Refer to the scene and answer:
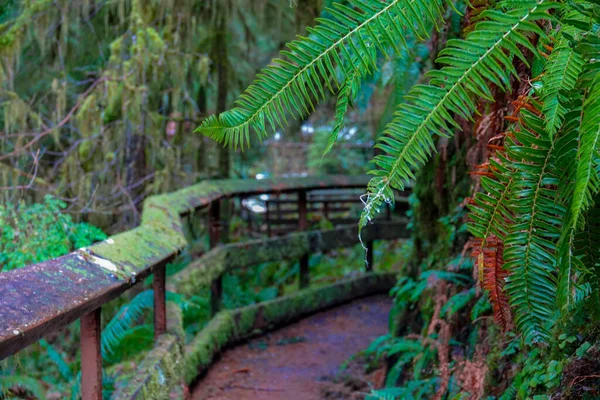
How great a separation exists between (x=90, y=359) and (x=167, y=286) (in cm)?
216

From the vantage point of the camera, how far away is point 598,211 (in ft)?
4.86

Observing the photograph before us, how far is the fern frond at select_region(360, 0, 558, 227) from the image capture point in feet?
4.16

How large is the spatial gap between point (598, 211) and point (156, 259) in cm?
198

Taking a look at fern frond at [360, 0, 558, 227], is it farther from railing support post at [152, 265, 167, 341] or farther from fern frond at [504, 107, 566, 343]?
railing support post at [152, 265, 167, 341]

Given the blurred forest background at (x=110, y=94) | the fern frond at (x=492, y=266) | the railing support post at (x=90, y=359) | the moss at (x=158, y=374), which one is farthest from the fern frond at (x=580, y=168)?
the blurred forest background at (x=110, y=94)

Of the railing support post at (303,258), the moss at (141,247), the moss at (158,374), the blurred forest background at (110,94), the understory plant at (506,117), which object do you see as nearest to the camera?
the understory plant at (506,117)

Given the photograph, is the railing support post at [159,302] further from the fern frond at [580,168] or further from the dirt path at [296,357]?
the fern frond at [580,168]

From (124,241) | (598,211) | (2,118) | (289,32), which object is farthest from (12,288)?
(289,32)

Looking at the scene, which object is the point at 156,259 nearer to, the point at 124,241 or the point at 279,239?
the point at 124,241

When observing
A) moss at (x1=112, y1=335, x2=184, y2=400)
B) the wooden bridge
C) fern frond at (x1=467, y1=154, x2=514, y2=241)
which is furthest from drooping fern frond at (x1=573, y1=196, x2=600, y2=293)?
moss at (x1=112, y1=335, x2=184, y2=400)

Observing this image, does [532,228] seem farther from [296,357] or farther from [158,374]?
[296,357]

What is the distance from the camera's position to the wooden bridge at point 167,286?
6.24 ft

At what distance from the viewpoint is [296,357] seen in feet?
18.5

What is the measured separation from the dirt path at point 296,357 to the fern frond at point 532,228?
3159mm
